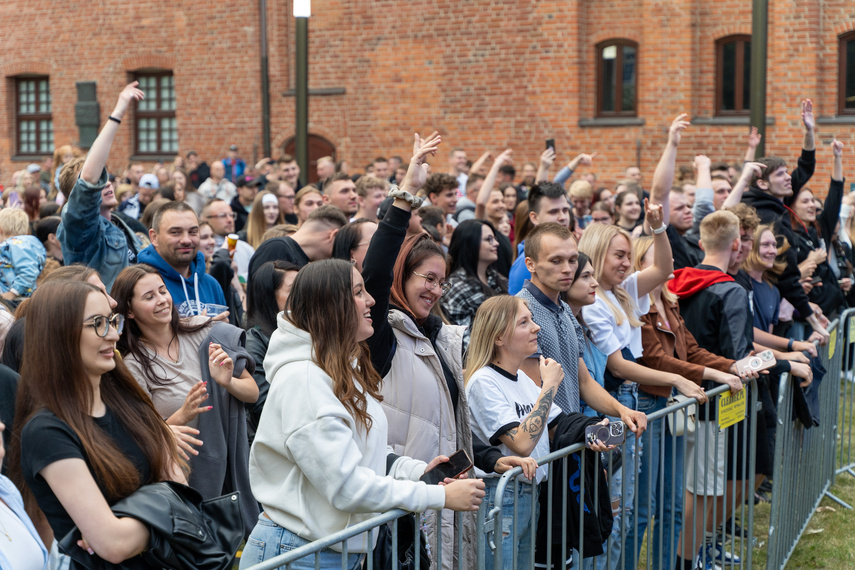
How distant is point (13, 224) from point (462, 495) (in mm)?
4982

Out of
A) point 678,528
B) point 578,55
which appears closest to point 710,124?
point 578,55

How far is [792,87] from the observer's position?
50.5 feet

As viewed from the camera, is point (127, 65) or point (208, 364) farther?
point (127, 65)

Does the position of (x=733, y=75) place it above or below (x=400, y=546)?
above

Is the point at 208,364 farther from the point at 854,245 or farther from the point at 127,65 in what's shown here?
the point at 127,65

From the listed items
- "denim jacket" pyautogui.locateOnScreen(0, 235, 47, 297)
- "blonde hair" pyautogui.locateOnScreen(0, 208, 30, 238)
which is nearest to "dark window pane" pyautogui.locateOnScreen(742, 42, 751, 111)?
"blonde hair" pyautogui.locateOnScreen(0, 208, 30, 238)

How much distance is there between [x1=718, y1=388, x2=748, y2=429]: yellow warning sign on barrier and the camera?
479 cm

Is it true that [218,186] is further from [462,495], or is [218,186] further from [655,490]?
[462,495]

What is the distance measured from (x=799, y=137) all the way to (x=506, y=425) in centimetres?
1336

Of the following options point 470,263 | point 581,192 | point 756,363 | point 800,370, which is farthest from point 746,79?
point 756,363

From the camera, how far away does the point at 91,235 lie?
524 cm

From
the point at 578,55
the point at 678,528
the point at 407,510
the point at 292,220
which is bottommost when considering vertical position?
the point at 678,528

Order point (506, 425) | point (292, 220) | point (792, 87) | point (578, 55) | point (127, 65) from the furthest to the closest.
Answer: point (127, 65)
point (578, 55)
point (792, 87)
point (292, 220)
point (506, 425)

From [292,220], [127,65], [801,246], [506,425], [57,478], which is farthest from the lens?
[127,65]
